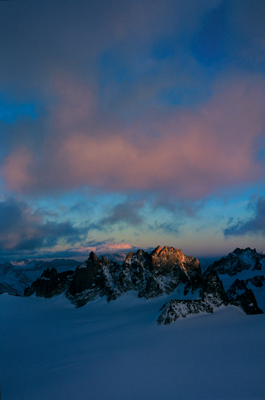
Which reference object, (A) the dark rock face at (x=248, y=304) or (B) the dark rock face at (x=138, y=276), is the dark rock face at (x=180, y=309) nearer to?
(A) the dark rock face at (x=248, y=304)

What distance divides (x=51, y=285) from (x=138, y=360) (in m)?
138

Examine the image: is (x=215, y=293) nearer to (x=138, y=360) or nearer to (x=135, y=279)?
(x=138, y=360)

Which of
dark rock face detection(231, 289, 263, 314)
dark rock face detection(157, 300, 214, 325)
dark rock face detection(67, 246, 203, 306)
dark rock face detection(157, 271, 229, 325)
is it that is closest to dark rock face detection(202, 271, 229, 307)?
dark rock face detection(157, 271, 229, 325)

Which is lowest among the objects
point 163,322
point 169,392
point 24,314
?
point 24,314

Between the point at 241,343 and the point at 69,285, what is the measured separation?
135934mm

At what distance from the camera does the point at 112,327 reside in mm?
81625

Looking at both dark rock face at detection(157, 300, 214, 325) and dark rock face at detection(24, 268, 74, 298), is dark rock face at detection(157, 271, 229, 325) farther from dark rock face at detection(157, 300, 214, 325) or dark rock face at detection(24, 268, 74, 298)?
dark rock face at detection(24, 268, 74, 298)

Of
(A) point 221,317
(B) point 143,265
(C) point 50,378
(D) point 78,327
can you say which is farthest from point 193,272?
(C) point 50,378

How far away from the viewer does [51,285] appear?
534 ft

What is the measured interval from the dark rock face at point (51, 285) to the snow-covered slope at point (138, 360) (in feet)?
234

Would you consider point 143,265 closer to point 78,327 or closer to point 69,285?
point 69,285

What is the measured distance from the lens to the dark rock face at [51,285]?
158250 millimetres

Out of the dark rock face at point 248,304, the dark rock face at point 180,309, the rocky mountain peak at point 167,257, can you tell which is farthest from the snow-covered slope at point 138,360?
the rocky mountain peak at point 167,257

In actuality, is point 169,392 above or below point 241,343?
above
